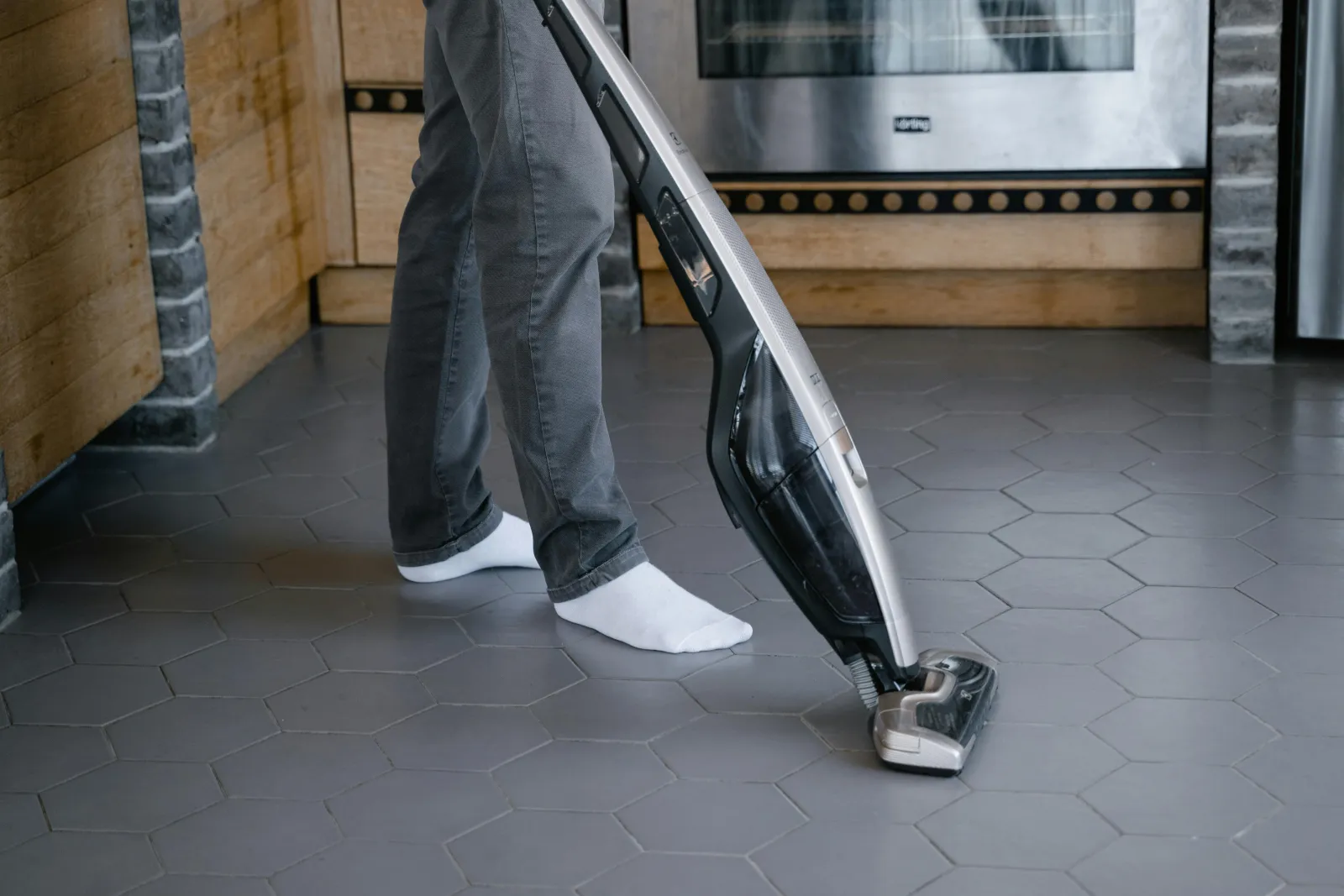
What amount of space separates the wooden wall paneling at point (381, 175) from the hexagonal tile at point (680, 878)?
175cm

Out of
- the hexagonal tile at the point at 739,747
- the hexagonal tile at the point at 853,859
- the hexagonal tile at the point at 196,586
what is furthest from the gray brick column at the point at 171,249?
the hexagonal tile at the point at 853,859

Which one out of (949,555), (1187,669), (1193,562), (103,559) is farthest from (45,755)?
(1193,562)

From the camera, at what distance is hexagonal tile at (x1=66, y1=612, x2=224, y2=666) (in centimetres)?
199

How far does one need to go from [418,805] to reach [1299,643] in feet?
3.15

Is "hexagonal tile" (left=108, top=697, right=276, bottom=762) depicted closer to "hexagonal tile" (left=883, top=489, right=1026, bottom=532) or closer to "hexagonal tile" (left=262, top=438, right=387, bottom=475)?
"hexagonal tile" (left=262, top=438, right=387, bottom=475)

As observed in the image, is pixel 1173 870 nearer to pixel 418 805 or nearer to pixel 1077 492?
pixel 418 805

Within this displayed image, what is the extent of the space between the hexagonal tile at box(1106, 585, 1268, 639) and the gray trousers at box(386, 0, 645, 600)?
564mm

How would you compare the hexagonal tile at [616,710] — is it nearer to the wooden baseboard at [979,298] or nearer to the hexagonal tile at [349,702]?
the hexagonal tile at [349,702]

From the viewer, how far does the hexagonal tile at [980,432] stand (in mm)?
2541

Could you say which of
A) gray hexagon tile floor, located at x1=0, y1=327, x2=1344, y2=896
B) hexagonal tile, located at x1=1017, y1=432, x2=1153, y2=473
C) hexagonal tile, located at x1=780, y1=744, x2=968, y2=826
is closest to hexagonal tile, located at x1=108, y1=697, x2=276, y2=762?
gray hexagon tile floor, located at x1=0, y1=327, x2=1344, y2=896

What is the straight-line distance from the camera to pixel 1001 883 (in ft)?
4.96

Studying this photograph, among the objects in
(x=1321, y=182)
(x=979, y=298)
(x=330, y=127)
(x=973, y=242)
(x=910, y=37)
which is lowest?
(x=979, y=298)

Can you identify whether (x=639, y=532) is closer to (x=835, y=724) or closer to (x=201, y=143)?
(x=835, y=724)

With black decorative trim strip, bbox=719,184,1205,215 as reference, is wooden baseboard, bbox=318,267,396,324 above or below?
below
